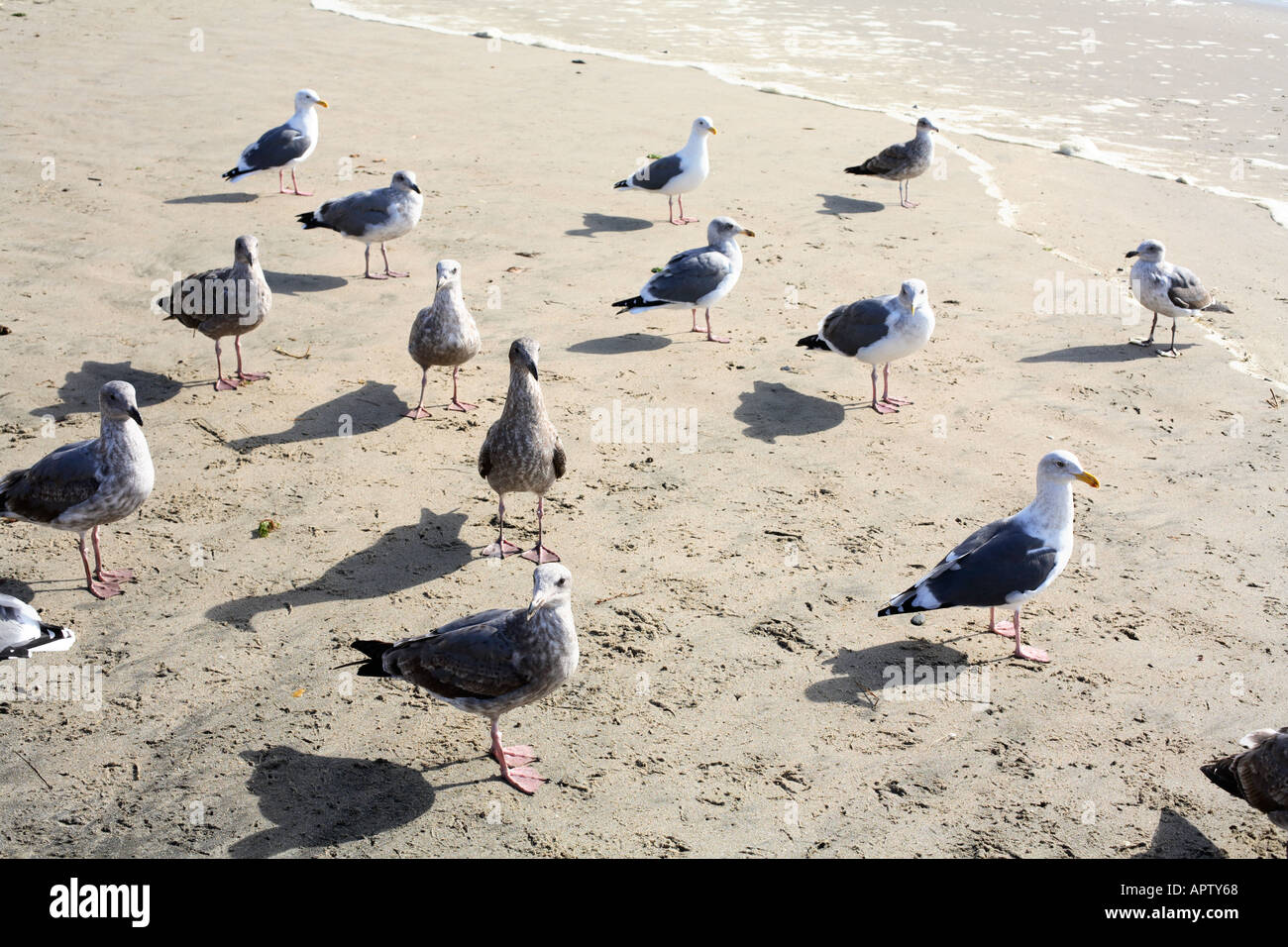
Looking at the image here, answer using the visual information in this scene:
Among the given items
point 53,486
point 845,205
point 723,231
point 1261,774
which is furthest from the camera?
point 845,205

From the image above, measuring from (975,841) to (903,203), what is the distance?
38.4ft

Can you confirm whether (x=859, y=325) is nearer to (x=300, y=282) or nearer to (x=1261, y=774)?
(x=1261, y=774)

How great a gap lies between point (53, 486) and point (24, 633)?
127cm

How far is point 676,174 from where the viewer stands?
48.4 ft

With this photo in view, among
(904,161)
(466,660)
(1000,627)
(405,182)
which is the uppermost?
(904,161)

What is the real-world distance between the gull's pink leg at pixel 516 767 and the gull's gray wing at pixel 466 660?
31 centimetres

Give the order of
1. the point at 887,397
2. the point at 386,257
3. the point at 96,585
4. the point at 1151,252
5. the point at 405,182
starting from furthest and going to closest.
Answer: the point at 386,257 < the point at 405,182 < the point at 1151,252 < the point at 887,397 < the point at 96,585

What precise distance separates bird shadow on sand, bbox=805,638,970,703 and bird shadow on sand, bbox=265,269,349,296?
7749mm

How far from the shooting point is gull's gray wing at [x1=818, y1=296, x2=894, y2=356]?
10.3 metres


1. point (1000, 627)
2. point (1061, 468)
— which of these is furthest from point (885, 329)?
point (1000, 627)

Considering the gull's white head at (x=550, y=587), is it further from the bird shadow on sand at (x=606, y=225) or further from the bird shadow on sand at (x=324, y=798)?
the bird shadow on sand at (x=606, y=225)

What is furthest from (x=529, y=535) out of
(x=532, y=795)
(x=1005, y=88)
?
(x=1005, y=88)

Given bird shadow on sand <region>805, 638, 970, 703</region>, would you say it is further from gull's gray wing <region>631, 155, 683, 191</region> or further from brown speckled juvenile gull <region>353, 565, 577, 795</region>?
gull's gray wing <region>631, 155, 683, 191</region>

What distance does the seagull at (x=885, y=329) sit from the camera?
10219 millimetres
